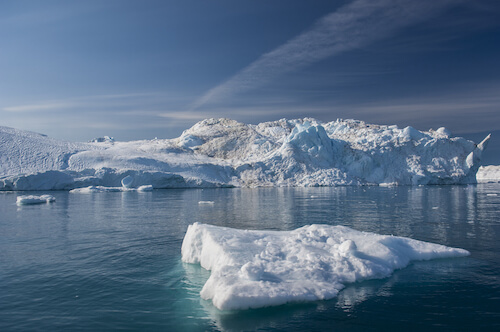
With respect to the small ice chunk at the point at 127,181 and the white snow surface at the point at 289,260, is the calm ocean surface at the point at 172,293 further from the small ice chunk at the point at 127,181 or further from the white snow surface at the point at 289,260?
the small ice chunk at the point at 127,181

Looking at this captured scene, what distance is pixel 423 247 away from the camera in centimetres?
1139

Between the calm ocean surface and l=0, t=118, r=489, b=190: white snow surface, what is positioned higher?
l=0, t=118, r=489, b=190: white snow surface

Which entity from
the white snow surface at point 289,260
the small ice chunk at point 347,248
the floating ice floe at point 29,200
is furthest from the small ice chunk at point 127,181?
the small ice chunk at point 347,248

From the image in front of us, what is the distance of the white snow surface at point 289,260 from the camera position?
7.52 meters

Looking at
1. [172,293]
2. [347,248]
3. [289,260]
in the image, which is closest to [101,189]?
[172,293]

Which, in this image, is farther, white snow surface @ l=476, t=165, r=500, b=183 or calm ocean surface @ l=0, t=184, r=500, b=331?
white snow surface @ l=476, t=165, r=500, b=183

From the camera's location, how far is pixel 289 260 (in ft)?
30.0

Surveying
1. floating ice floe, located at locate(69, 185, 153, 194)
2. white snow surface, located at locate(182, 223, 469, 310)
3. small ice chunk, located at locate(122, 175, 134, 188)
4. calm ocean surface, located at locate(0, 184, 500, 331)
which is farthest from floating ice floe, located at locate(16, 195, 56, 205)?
white snow surface, located at locate(182, 223, 469, 310)

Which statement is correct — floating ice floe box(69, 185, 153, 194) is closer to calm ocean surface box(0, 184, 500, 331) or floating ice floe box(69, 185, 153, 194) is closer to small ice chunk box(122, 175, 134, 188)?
small ice chunk box(122, 175, 134, 188)

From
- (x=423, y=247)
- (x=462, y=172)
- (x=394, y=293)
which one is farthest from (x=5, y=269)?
(x=462, y=172)

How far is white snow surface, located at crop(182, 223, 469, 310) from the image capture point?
7.52 metres

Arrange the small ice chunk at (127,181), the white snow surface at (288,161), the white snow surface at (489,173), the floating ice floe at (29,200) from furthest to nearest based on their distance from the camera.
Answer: the white snow surface at (489,173) → the white snow surface at (288,161) → the small ice chunk at (127,181) → the floating ice floe at (29,200)

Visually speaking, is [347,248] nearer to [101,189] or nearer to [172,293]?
[172,293]

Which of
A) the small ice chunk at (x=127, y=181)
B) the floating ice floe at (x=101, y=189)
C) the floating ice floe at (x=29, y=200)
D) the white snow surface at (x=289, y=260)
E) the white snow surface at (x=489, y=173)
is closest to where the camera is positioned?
the white snow surface at (x=289, y=260)
